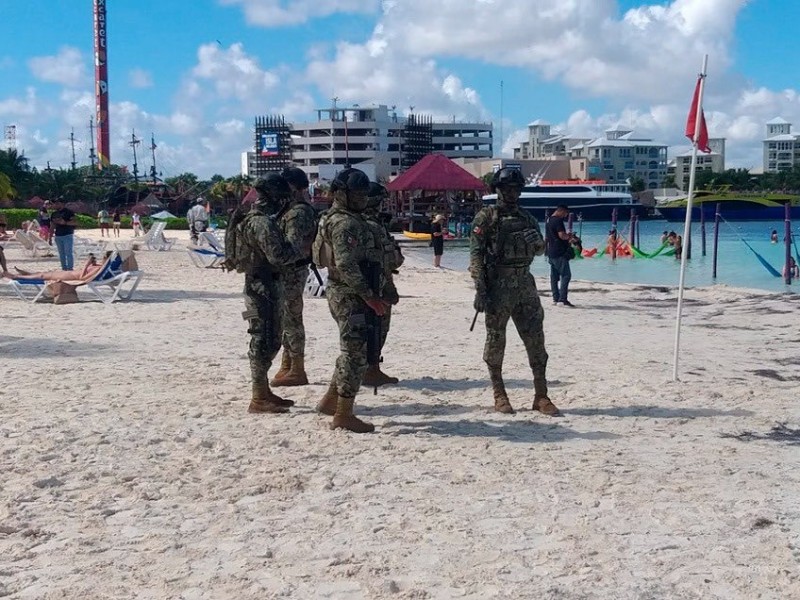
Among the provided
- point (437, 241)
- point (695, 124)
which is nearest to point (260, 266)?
point (695, 124)

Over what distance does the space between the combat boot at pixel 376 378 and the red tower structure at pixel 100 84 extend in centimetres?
11840

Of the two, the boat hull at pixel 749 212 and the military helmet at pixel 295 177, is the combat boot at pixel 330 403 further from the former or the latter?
the boat hull at pixel 749 212

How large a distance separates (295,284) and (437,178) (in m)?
36.2

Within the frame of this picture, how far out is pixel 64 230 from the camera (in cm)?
1712

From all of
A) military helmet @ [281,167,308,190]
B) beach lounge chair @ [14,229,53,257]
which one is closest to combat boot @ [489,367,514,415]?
military helmet @ [281,167,308,190]

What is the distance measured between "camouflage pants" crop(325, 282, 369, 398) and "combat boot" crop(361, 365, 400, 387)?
1296 millimetres

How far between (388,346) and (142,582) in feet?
20.1

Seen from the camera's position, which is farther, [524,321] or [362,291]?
[524,321]

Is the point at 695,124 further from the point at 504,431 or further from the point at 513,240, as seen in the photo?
the point at 504,431

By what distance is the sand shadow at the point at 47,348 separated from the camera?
8.84m

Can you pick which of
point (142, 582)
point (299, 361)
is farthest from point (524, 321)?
point (142, 582)

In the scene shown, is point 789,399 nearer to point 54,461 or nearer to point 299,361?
point 299,361

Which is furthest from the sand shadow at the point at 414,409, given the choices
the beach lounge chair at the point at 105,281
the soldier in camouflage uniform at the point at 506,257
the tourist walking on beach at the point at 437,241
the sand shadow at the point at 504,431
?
the tourist walking on beach at the point at 437,241

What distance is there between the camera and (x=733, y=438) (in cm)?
590
